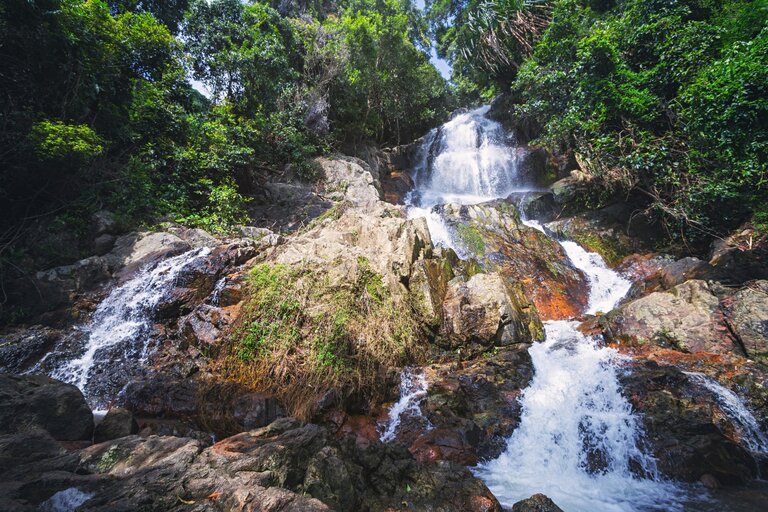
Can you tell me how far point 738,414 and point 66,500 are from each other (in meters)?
7.37

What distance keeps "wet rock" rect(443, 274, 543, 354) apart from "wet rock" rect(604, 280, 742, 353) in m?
1.77

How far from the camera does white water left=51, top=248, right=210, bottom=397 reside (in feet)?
17.6

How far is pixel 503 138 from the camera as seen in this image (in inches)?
716

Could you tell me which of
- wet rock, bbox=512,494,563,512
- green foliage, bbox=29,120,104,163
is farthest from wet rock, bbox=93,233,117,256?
wet rock, bbox=512,494,563,512

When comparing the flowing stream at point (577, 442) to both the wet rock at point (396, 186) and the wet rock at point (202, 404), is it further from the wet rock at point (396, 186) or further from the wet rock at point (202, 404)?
the wet rock at point (396, 186)

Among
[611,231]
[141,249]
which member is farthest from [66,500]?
[611,231]

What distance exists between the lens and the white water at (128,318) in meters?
5.36

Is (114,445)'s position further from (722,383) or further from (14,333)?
(722,383)

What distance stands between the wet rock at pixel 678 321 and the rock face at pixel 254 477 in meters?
5.78

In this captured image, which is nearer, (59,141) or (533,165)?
(59,141)

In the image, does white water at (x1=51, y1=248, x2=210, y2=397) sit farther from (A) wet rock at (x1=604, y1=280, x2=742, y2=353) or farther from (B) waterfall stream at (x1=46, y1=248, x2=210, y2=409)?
(A) wet rock at (x1=604, y1=280, x2=742, y2=353)

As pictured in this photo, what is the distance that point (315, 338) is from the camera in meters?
5.22

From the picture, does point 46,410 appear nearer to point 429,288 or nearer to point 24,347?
point 24,347

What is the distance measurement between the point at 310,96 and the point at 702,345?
15404 mm
